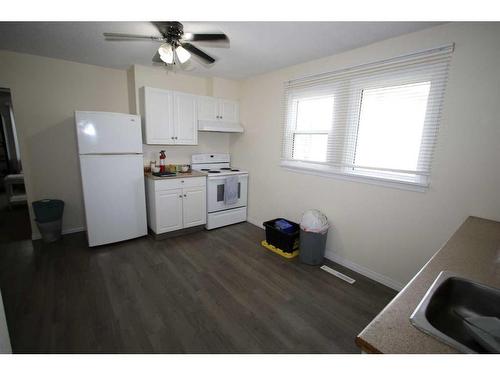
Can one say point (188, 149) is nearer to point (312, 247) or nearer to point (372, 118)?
point (312, 247)

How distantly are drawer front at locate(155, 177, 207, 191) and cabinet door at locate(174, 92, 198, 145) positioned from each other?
62cm

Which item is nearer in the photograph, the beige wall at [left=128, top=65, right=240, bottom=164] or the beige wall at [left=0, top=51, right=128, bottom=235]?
the beige wall at [left=0, top=51, right=128, bottom=235]

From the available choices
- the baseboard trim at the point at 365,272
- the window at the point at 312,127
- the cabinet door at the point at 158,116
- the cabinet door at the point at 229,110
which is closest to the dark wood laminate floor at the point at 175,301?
the baseboard trim at the point at 365,272

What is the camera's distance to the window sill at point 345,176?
211 centimetres

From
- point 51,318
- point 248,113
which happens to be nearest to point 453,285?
point 51,318

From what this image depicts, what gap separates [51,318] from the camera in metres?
1.79

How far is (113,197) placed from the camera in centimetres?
294

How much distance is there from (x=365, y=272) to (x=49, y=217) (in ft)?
13.1

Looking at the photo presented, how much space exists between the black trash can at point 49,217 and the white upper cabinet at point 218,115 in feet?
7.39

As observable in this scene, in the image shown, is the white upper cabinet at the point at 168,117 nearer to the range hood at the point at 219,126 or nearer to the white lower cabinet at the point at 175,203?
the range hood at the point at 219,126

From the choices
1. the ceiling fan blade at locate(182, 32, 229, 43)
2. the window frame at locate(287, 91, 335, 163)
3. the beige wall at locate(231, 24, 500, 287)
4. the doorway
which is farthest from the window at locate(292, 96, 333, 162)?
the doorway

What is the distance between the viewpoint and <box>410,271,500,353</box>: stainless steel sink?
2.91 ft

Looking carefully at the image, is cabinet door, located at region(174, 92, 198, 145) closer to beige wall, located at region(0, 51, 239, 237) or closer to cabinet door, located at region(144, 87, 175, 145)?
cabinet door, located at region(144, 87, 175, 145)

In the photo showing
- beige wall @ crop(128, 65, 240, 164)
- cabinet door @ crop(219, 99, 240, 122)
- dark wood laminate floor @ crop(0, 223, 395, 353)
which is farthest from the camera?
cabinet door @ crop(219, 99, 240, 122)
